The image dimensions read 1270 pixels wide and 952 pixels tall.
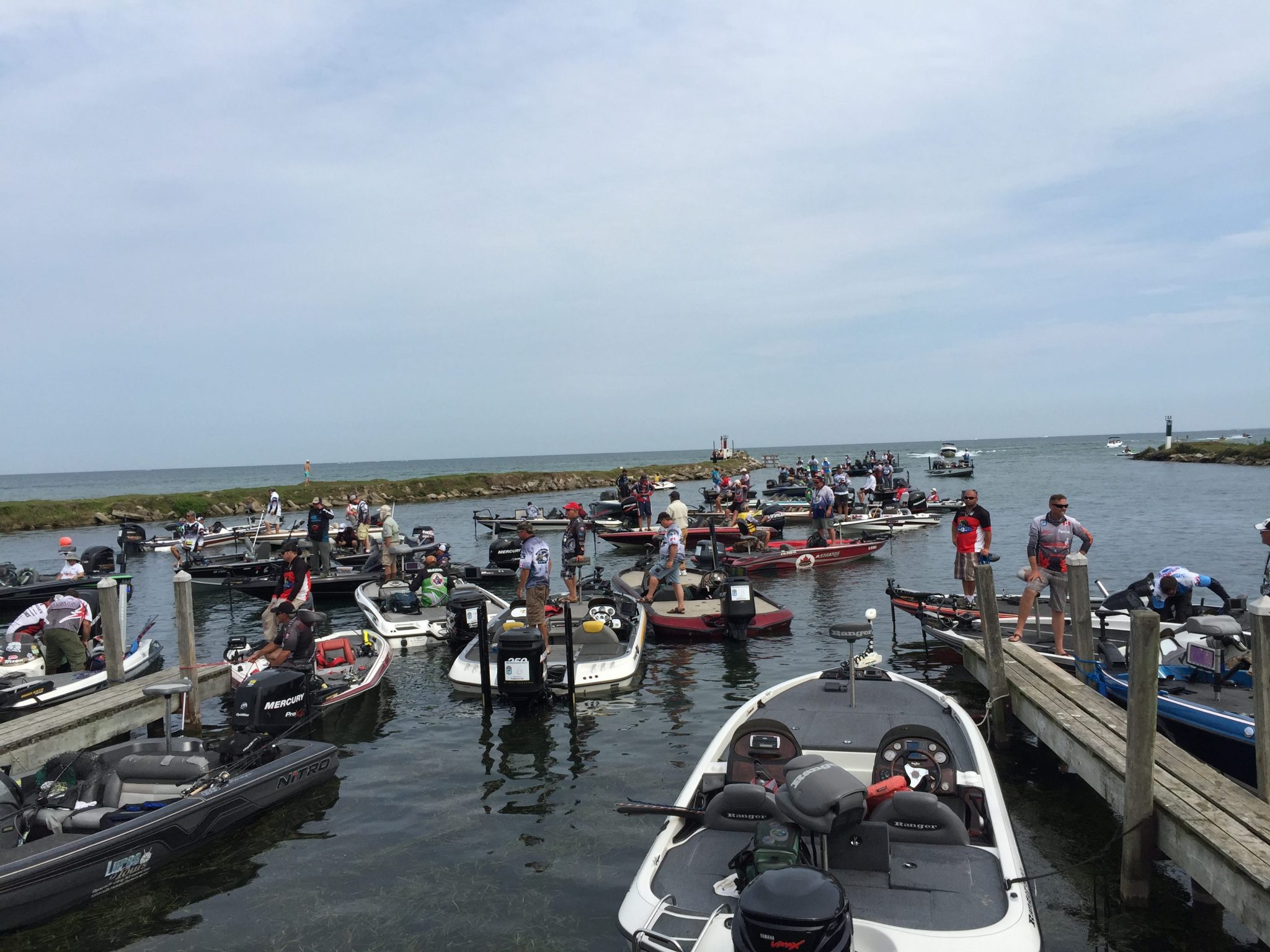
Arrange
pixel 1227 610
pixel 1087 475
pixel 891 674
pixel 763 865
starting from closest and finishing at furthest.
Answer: pixel 763 865
pixel 891 674
pixel 1227 610
pixel 1087 475

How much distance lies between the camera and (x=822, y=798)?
16.3 feet

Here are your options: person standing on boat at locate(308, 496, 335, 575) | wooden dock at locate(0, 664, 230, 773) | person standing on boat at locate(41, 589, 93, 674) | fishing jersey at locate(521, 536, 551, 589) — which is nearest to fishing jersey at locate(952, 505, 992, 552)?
fishing jersey at locate(521, 536, 551, 589)

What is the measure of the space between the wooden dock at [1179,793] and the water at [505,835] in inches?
25.6

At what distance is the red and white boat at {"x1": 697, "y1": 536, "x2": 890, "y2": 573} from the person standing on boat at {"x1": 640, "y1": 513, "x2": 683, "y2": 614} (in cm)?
584

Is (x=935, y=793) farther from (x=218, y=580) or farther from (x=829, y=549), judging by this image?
(x=218, y=580)

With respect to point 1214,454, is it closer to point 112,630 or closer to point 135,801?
point 112,630

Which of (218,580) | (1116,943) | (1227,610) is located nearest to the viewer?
(1116,943)

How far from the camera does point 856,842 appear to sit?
17.5ft

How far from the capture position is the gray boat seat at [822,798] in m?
4.94

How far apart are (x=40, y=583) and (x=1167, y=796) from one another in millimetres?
25398

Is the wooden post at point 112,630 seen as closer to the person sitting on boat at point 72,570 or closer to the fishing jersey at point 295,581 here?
the fishing jersey at point 295,581

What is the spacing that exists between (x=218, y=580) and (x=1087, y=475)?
233 feet

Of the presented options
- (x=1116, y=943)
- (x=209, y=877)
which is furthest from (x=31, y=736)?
(x=1116, y=943)

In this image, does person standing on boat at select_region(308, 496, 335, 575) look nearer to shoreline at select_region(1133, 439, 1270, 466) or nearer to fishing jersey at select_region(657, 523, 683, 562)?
fishing jersey at select_region(657, 523, 683, 562)
